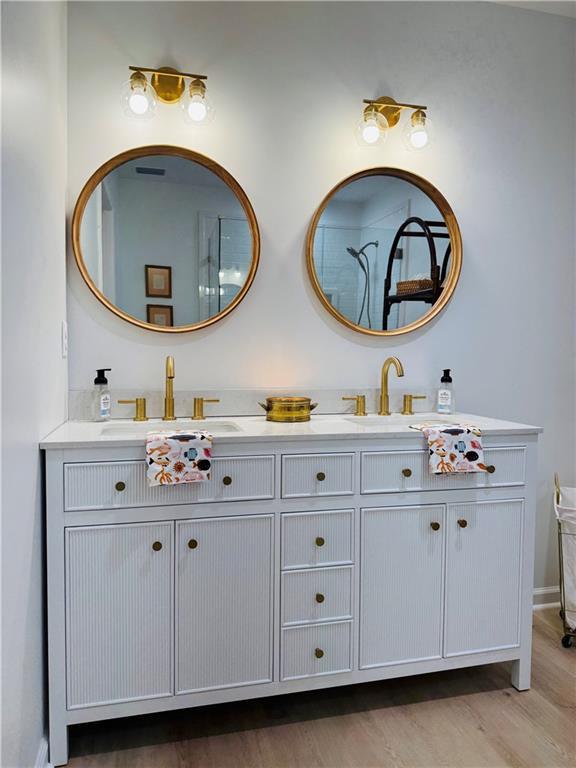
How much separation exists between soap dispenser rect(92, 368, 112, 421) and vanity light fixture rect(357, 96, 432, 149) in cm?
141

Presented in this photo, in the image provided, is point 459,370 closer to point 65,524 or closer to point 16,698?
point 65,524

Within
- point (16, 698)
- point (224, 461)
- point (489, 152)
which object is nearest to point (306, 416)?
point (224, 461)

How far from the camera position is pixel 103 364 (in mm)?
2090

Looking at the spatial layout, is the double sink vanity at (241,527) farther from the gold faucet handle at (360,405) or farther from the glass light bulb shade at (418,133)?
the glass light bulb shade at (418,133)

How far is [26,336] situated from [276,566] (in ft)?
3.23

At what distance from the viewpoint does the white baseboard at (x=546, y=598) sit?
2607 mm

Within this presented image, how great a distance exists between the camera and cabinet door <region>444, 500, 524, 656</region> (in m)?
1.90

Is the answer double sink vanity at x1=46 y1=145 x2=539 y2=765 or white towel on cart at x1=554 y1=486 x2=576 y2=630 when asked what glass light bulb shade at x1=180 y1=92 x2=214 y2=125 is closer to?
double sink vanity at x1=46 y1=145 x2=539 y2=765

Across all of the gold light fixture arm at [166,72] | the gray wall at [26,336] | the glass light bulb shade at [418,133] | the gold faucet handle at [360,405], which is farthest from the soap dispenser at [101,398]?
the glass light bulb shade at [418,133]

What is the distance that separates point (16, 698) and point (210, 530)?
629 millimetres

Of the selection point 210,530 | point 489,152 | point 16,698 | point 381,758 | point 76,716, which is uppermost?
point 489,152

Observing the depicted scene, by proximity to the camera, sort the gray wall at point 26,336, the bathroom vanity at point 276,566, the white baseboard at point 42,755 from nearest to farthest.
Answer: the gray wall at point 26,336, the white baseboard at point 42,755, the bathroom vanity at point 276,566

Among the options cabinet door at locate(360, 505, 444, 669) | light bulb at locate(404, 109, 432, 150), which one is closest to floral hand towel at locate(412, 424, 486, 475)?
cabinet door at locate(360, 505, 444, 669)

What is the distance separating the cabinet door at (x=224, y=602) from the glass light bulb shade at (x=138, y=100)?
4.87ft
